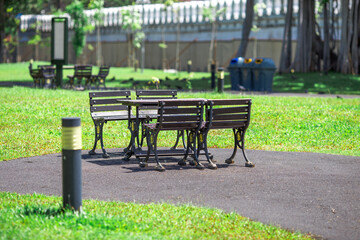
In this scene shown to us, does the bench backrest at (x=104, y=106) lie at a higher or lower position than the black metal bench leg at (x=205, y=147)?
higher

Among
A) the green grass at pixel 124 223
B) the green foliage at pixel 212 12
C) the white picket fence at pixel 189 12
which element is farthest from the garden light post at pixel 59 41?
the green foliage at pixel 212 12

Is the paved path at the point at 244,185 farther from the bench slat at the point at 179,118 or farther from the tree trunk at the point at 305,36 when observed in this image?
the tree trunk at the point at 305,36

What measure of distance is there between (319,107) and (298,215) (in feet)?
39.7

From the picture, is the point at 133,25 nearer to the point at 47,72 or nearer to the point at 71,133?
the point at 47,72

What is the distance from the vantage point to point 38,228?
6211mm

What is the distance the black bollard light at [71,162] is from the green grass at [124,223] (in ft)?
0.52

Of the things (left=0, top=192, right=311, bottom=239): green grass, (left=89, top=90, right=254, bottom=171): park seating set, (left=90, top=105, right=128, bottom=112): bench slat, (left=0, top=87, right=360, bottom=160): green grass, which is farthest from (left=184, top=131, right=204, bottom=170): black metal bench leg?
(left=0, top=192, right=311, bottom=239): green grass

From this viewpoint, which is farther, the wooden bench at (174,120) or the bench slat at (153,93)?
the bench slat at (153,93)

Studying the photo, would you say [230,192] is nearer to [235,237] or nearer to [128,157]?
[235,237]

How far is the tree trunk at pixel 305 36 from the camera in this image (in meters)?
36.4

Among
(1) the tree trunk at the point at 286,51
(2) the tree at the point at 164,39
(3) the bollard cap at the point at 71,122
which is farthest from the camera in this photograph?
(2) the tree at the point at 164,39

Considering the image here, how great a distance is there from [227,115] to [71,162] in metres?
4.57

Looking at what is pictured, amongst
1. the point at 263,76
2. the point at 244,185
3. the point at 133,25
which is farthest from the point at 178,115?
the point at 133,25

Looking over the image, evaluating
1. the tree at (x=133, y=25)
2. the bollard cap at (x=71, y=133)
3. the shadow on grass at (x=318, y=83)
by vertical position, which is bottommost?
the shadow on grass at (x=318, y=83)
